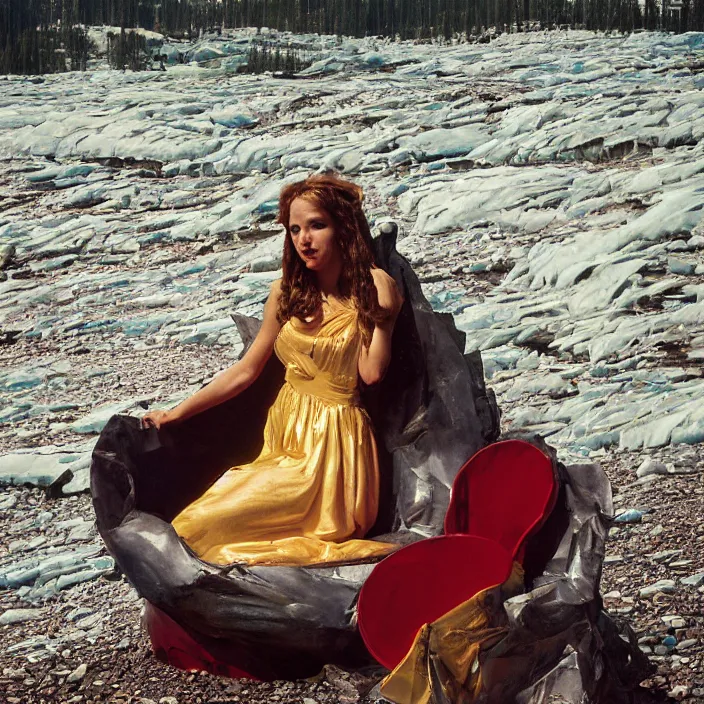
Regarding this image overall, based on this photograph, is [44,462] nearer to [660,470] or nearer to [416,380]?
[416,380]

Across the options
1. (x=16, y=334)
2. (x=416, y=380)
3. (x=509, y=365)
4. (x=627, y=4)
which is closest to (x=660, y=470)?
(x=509, y=365)

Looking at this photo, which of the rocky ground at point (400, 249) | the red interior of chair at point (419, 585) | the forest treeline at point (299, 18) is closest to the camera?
the red interior of chair at point (419, 585)

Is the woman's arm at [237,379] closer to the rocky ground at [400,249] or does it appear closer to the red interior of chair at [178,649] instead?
the red interior of chair at [178,649]

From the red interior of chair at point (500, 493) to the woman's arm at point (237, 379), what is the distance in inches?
20.3

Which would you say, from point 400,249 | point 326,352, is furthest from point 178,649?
point 400,249

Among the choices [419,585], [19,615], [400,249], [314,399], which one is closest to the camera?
Answer: [419,585]

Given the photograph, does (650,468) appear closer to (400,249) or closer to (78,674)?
(400,249)

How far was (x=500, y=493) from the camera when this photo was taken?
2135 mm

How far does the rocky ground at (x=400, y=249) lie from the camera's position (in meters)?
2.68

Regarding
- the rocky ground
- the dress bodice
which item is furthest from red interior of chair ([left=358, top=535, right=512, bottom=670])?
the dress bodice

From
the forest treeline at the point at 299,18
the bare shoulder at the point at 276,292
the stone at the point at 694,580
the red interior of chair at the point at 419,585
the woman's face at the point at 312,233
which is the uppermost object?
the forest treeline at the point at 299,18

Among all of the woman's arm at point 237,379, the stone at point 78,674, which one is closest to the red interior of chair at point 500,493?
the woman's arm at point 237,379

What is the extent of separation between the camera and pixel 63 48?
571cm

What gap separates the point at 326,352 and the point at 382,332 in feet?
0.42
